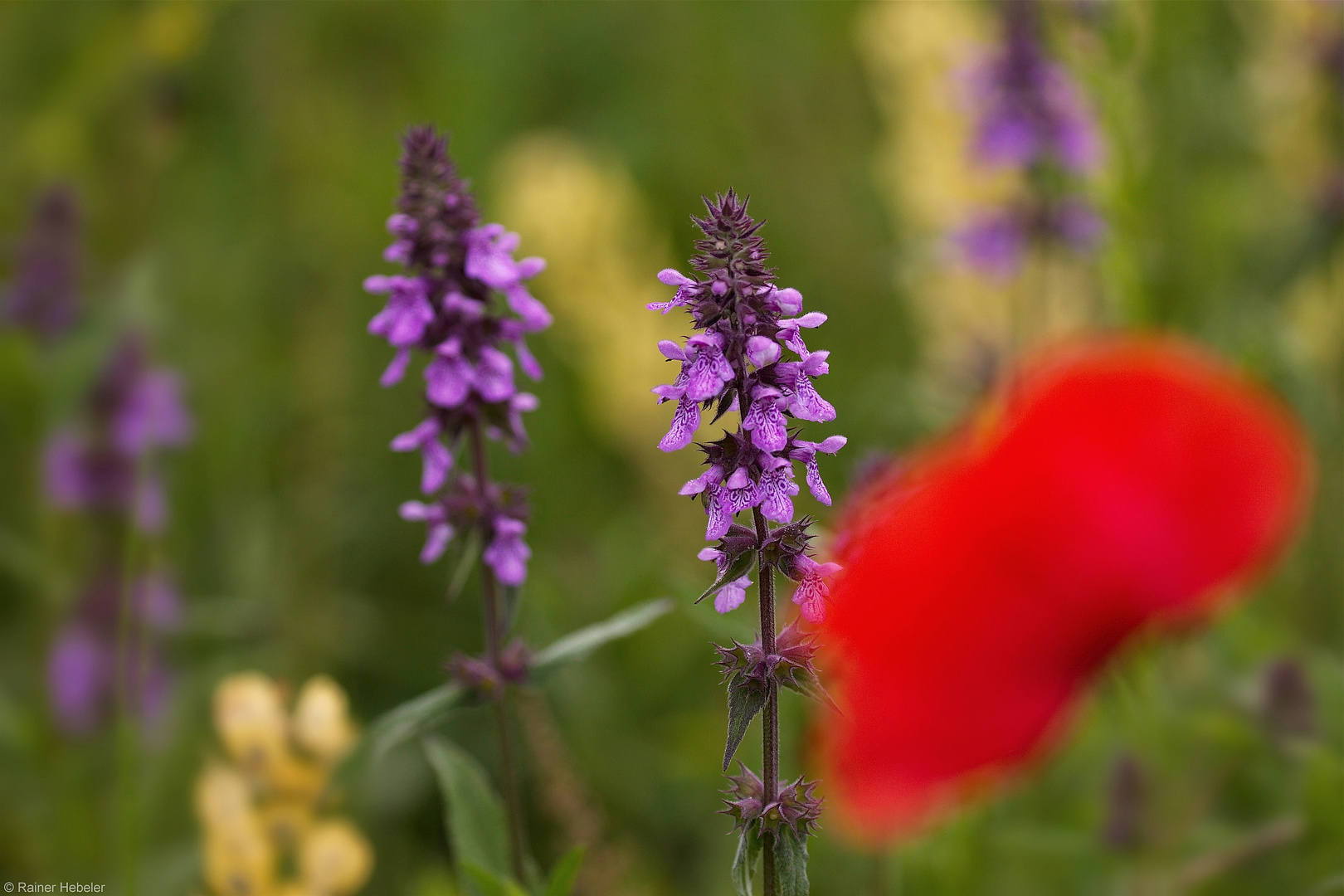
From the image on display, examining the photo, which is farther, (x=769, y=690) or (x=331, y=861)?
(x=331, y=861)

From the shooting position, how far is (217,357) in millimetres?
2773

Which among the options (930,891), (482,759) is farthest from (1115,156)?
(482,759)

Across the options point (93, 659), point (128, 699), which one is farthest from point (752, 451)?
point (93, 659)

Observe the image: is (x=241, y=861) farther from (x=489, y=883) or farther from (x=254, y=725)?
(x=489, y=883)

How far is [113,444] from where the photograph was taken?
6.55 feet

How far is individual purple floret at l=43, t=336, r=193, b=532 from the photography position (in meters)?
1.95

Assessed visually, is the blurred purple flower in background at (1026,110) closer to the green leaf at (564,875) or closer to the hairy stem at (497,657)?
the hairy stem at (497,657)

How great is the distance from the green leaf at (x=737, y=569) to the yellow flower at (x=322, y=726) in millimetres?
479

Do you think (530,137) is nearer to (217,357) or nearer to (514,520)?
(217,357)

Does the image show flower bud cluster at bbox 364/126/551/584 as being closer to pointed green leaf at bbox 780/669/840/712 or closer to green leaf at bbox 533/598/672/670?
green leaf at bbox 533/598/672/670

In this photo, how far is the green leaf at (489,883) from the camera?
88cm

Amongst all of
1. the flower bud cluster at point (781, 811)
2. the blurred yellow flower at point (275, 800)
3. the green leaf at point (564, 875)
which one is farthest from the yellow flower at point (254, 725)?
the flower bud cluster at point (781, 811)

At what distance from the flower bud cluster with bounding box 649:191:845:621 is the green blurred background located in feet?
0.59

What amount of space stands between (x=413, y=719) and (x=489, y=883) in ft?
0.50
